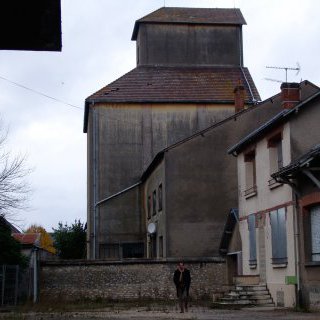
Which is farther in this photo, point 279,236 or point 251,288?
point 251,288

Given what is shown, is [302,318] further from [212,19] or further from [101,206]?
[212,19]

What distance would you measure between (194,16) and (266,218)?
25.2 metres

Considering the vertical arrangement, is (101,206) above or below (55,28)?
above

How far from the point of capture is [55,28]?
11.8 feet

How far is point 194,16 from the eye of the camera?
46.1 metres

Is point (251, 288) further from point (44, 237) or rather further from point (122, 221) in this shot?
point (44, 237)

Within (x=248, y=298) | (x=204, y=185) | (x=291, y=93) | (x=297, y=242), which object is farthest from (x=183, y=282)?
(x=204, y=185)

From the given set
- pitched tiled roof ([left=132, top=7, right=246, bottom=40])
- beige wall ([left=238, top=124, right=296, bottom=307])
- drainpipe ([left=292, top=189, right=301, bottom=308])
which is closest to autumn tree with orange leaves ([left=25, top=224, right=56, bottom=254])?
pitched tiled roof ([left=132, top=7, right=246, bottom=40])

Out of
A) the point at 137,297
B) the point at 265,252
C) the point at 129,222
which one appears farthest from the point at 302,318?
the point at 129,222

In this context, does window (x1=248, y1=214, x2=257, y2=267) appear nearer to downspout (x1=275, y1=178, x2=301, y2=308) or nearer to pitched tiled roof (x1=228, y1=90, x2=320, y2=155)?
pitched tiled roof (x1=228, y1=90, x2=320, y2=155)

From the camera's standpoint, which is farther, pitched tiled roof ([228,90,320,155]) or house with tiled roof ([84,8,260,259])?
house with tiled roof ([84,8,260,259])

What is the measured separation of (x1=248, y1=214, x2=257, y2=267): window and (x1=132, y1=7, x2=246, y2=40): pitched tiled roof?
22507 mm

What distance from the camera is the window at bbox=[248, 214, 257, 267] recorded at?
25.2 meters

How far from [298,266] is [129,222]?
20638 mm
